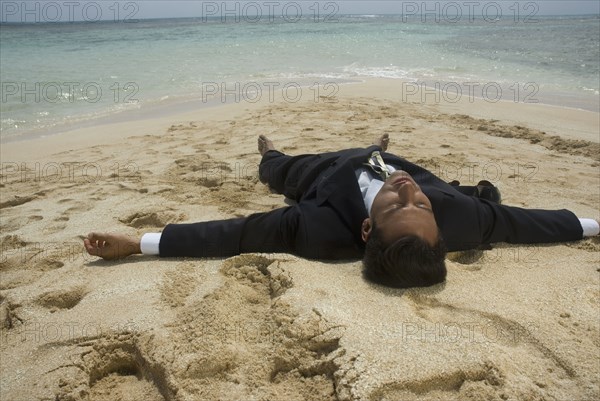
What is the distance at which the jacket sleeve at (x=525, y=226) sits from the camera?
8.33 ft

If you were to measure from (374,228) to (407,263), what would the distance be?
0.81 ft

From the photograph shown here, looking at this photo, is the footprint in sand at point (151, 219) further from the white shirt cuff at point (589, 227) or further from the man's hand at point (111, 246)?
the white shirt cuff at point (589, 227)

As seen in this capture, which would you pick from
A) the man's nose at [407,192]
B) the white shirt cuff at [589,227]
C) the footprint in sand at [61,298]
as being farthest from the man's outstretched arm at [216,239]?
the white shirt cuff at [589,227]

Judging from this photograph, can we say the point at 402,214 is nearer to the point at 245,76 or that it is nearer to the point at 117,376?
the point at 117,376

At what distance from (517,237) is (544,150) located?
7.96ft

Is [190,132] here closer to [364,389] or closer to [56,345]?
[56,345]

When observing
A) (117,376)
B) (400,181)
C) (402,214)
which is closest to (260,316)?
(117,376)

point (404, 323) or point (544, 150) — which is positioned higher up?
point (544, 150)

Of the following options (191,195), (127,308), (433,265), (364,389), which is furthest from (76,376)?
(191,195)

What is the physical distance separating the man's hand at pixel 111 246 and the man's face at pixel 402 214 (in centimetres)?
127

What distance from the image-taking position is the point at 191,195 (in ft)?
11.2

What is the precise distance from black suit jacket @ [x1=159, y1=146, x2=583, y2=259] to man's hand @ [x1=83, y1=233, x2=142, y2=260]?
0.17 metres

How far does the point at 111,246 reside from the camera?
2428mm

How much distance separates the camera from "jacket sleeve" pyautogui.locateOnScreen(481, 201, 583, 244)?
2.54 m
